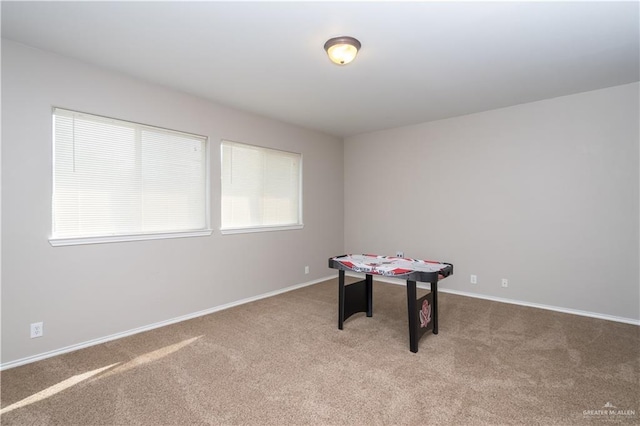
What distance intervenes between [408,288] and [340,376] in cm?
96

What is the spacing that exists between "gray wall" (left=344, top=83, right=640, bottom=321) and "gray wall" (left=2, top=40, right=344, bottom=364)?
2322 millimetres

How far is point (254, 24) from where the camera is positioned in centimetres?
231

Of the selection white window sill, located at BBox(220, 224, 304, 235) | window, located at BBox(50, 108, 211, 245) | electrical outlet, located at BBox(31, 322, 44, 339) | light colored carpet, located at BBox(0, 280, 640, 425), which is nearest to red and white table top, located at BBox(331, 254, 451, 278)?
light colored carpet, located at BBox(0, 280, 640, 425)

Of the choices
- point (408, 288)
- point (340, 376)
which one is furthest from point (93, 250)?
point (408, 288)

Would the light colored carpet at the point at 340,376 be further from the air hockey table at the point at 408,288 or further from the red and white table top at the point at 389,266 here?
the red and white table top at the point at 389,266

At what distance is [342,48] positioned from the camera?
8.23 ft

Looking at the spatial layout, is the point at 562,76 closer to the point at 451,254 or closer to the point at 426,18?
the point at 426,18

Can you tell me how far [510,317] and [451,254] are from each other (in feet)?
4.08

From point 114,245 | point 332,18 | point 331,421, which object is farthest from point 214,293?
point 332,18

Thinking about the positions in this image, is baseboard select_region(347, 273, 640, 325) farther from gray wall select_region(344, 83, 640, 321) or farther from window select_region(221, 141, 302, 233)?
window select_region(221, 141, 302, 233)

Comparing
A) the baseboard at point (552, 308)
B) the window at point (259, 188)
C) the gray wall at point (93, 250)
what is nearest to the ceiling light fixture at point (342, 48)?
the gray wall at point (93, 250)

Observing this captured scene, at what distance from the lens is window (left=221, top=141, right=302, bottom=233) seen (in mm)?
4176

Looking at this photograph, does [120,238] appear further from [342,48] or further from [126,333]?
[342,48]

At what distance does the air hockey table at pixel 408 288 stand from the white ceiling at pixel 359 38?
Result: 6.18ft
